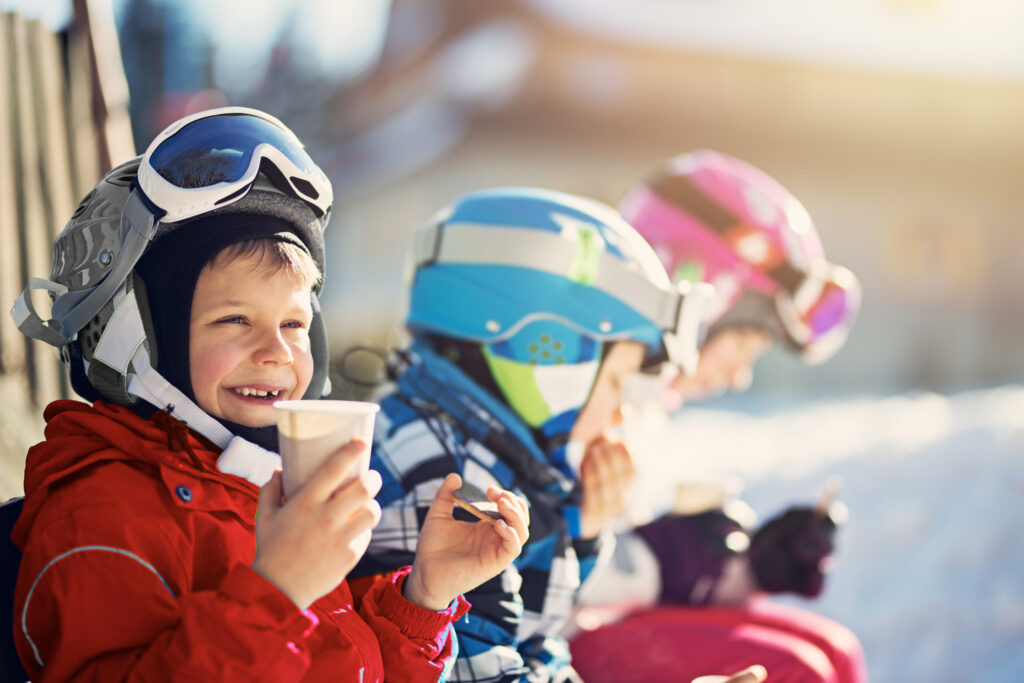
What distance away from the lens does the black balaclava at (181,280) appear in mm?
1245

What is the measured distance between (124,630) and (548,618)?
2.75 ft

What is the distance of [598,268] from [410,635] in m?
0.77

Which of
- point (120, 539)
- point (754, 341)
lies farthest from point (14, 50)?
point (754, 341)

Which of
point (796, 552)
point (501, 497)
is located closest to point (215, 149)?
point (501, 497)

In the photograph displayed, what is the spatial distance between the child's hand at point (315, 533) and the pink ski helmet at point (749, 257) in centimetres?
196

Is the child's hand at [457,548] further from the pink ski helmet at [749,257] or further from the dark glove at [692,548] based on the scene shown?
the pink ski helmet at [749,257]

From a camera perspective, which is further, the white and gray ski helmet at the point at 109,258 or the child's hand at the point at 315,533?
the white and gray ski helmet at the point at 109,258

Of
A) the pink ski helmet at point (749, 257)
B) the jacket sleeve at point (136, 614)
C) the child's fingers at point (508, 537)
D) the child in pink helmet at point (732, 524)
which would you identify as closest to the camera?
the jacket sleeve at point (136, 614)

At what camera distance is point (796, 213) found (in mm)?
2934

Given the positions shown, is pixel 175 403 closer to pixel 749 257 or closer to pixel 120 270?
pixel 120 270

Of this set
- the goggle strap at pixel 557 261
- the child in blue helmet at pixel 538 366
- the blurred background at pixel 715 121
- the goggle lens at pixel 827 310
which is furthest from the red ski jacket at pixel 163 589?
the blurred background at pixel 715 121

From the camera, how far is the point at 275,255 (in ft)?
4.23

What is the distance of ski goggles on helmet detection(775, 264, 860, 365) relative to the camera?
9.21ft

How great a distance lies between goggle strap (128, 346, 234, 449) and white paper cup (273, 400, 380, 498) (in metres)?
0.29
